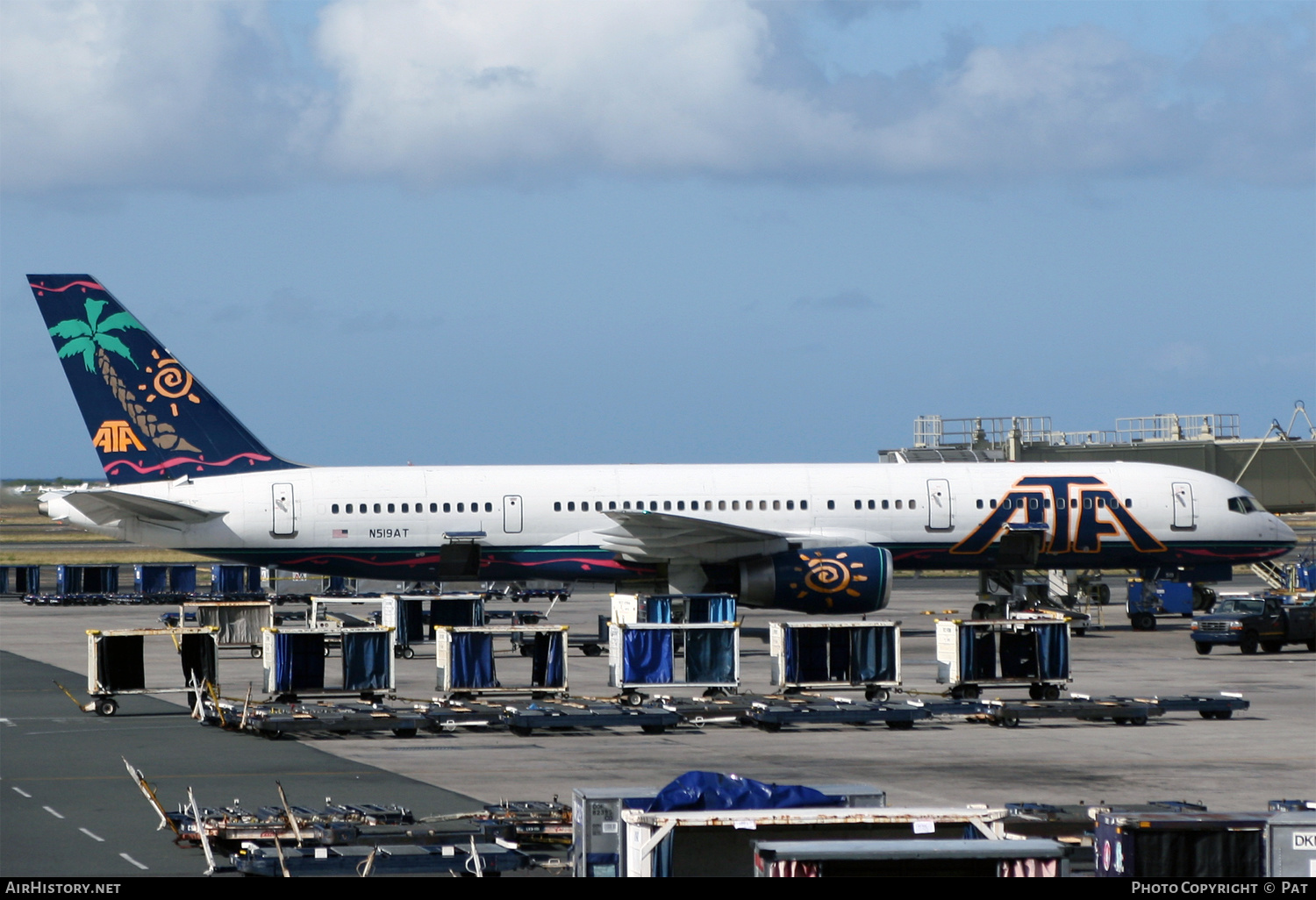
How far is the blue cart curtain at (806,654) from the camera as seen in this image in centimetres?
3062

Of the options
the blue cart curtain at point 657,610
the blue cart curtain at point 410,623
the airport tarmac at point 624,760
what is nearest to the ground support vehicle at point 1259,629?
the airport tarmac at point 624,760

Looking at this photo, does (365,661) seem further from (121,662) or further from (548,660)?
(121,662)

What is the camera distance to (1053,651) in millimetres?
31031

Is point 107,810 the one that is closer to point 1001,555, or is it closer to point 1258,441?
point 1001,555

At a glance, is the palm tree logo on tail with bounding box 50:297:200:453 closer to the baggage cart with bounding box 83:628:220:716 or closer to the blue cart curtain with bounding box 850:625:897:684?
the baggage cart with bounding box 83:628:220:716

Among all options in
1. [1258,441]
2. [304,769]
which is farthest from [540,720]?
[1258,441]

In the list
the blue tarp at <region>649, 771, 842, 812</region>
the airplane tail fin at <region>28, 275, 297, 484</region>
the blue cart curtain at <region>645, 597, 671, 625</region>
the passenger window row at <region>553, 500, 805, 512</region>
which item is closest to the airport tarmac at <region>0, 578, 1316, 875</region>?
the blue cart curtain at <region>645, 597, 671, 625</region>

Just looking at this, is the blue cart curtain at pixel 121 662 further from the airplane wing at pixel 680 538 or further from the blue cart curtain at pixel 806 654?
the airplane wing at pixel 680 538

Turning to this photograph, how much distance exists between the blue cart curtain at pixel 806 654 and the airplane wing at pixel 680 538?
41.4 feet

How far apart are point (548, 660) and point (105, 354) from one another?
20773 millimetres

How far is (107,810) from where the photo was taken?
765 inches

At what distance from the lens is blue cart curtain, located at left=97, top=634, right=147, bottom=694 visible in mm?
30125

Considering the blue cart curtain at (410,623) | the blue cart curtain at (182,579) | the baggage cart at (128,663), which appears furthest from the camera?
the blue cart curtain at (182,579)

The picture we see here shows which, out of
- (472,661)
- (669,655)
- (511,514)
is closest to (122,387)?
(511,514)
